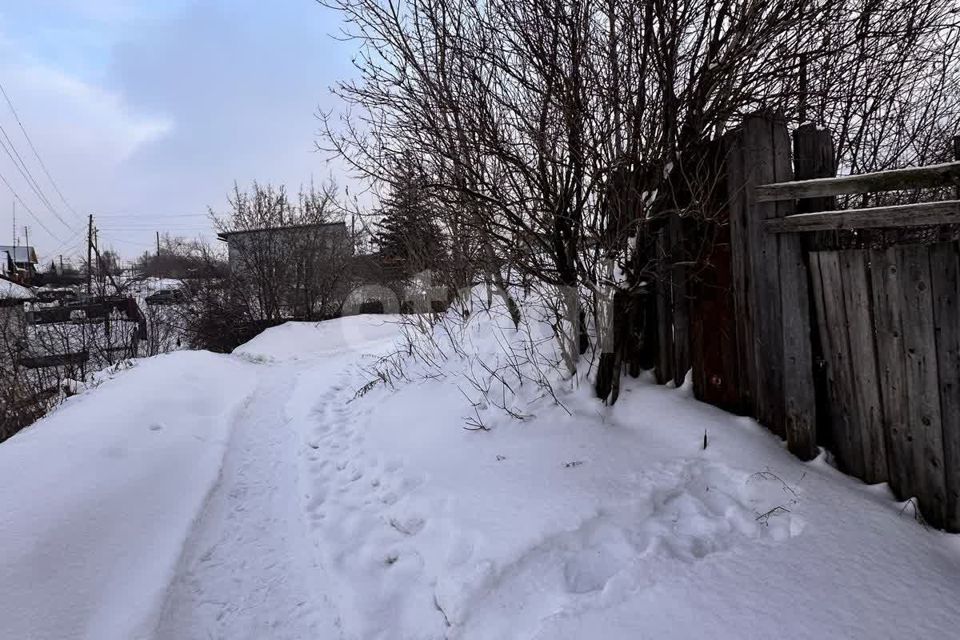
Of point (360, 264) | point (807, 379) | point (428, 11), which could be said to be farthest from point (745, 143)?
point (360, 264)

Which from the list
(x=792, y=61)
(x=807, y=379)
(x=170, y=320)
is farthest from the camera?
(x=170, y=320)

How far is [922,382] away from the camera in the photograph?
217cm

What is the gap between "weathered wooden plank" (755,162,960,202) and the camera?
2023 millimetres

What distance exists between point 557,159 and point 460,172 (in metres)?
0.74

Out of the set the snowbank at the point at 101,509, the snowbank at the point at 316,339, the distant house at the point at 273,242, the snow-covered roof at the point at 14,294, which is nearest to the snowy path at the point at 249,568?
the snowbank at the point at 101,509

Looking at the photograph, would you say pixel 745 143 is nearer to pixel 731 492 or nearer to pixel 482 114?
pixel 482 114

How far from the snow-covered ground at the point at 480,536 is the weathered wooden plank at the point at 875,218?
3.89 ft

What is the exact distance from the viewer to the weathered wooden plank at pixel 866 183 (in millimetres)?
2023

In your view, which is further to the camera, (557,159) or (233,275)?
(233,275)

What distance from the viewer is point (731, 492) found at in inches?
93.6

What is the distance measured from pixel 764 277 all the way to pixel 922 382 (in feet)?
2.93

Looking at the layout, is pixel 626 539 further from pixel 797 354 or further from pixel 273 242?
pixel 273 242

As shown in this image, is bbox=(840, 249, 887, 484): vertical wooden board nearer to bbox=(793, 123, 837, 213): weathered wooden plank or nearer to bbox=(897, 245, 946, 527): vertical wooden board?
bbox=(897, 245, 946, 527): vertical wooden board

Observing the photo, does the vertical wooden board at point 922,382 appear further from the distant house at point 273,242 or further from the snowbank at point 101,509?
the distant house at point 273,242
